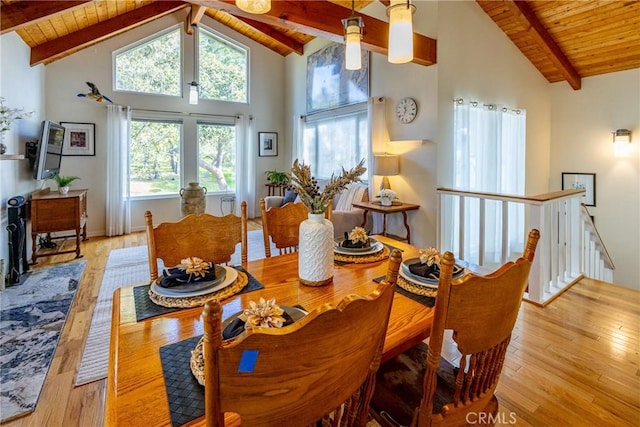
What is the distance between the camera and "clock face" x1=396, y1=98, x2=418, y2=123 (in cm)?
409

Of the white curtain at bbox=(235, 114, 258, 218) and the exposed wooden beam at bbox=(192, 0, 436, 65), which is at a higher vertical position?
the exposed wooden beam at bbox=(192, 0, 436, 65)

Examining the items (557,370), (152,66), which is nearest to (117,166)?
(152,66)

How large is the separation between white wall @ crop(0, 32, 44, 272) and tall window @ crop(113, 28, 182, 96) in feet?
3.78

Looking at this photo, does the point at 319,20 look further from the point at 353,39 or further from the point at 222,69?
the point at 222,69

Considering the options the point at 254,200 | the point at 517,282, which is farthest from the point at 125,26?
the point at 517,282

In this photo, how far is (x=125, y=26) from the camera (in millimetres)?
4914

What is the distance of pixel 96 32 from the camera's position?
15.6 ft

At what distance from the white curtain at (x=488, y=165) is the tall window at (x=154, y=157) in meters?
4.83

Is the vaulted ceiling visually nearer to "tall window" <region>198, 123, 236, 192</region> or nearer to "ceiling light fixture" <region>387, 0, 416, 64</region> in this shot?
"ceiling light fixture" <region>387, 0, 416, 64</region>

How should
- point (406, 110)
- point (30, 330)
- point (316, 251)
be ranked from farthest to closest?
point (406, 110), point (30, 330), point (316, 251)

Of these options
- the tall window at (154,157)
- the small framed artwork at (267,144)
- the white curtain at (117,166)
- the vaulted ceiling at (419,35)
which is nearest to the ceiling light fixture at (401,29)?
the vaulted ceiling at (419,35)

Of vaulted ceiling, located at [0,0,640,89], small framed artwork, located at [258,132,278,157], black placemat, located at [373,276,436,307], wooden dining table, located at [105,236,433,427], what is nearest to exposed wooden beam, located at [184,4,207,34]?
vaulted ceiling, located at [0,0,640,89]

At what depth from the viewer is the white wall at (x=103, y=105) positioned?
17.0ft

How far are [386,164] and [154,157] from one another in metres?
4.23
